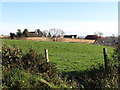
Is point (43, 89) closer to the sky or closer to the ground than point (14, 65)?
closer to the ground

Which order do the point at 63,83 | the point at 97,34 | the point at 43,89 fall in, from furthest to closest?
the point at 97,34
the point at 63,83
the point at 43,89

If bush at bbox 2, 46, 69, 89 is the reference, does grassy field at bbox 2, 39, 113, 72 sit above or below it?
below

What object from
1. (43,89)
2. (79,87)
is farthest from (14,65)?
(79,87)

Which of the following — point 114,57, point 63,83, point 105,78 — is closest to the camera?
point 63,83

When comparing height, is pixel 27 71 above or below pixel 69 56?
above

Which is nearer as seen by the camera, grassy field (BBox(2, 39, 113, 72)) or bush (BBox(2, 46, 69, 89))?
bush (BBox(2, 46, 69, 89))

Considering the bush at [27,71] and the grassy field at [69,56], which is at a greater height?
the bush at [27,71]

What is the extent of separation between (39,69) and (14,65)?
3.05ft

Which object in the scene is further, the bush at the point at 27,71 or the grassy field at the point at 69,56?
the grassy field at the point at 69,56

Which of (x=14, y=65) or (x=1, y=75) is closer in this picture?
(x=1, y=75)

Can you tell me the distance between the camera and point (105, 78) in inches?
267

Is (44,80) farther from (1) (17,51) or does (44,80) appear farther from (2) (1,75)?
(1) (17,51)

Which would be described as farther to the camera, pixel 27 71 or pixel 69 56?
pixel 69 56

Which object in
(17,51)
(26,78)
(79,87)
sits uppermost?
(17,51)
